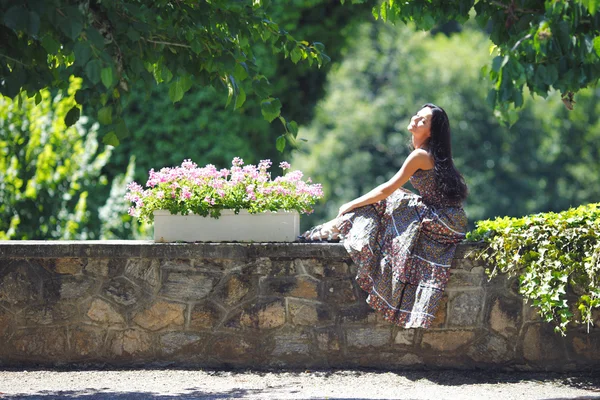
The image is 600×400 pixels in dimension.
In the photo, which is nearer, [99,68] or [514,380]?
[99,68]

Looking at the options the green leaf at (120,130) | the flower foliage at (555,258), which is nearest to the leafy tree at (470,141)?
the flower foliage at (555,258)

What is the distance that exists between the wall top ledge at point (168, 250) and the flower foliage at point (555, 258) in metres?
0.29

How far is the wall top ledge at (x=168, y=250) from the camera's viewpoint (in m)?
5.01

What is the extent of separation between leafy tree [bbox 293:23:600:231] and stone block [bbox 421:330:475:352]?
53.2ft

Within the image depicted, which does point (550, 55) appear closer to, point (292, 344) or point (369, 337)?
point (369, 337)

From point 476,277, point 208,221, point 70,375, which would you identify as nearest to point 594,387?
point 476,277

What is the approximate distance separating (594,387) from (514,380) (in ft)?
1.42

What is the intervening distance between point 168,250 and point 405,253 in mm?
1417

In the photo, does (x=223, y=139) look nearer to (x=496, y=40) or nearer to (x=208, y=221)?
(x=208, y=221)

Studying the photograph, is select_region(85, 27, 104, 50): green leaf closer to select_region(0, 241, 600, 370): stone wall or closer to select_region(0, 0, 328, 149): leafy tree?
select_region(0, 0, 328, 149): leafy tree

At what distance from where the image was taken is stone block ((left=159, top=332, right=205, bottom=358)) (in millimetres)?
5152

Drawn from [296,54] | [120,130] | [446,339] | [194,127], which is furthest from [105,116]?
[194,127]

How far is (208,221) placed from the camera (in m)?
5.23

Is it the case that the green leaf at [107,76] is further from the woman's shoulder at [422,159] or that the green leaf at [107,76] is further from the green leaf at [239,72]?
the woman's shoulder at [422,159]
